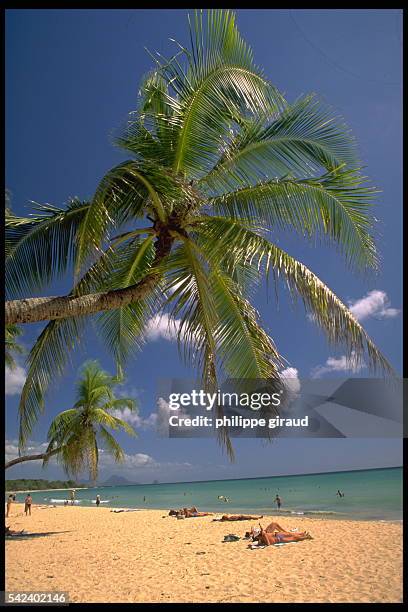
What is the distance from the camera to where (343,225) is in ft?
17.9

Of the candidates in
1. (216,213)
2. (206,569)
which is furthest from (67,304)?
(206,569)

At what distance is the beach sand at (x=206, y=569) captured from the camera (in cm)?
638

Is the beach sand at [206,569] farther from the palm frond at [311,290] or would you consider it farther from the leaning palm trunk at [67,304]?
the leaning palm trunk at [67,304]

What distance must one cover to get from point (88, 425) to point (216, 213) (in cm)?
1204

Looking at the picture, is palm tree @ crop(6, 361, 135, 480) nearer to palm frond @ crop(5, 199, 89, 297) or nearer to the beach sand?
the beach sand

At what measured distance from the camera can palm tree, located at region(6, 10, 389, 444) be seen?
16.9 feet

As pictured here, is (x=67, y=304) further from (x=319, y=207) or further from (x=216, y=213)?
(x=319, y=207)

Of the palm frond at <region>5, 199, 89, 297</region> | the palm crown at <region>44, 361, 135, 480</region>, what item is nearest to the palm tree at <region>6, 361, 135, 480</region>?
the palm crown at <region>44, 361, 135, 480</region>

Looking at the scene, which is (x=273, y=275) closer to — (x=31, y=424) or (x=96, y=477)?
(x=31, y=424)

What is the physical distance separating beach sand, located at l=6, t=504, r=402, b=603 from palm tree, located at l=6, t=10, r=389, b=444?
2601mm

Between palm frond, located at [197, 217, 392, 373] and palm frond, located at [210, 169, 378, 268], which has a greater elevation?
palm frond, located at [210, 169, 378, 268]

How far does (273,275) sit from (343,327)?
2.79 feet
